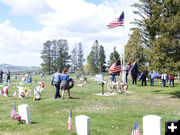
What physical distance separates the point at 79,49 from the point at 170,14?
8198cm

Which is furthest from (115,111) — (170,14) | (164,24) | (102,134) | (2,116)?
(170,14)

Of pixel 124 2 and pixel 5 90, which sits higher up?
pixel 124 2

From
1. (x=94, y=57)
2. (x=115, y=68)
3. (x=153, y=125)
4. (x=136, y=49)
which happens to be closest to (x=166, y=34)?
(x=115, y=68)

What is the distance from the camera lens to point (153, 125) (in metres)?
5.00

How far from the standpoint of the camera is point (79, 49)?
9556 centimetres

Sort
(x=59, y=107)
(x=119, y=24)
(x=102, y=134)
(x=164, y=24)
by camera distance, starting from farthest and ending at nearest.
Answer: (x=119, y=24), (x=164, y=24), (x=59, y=107), (x=102, y=134)

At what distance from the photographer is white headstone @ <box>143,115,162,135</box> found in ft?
Result: 16.2

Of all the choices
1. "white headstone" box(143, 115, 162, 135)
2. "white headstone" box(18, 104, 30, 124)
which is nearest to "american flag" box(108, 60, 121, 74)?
"white headstone" box(18, 104, 30, 124)

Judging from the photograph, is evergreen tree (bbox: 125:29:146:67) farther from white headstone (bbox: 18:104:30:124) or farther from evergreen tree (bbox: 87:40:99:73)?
evergreen tree (bbox: 87:40:99:73)

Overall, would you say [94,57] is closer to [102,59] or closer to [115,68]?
[102,59]

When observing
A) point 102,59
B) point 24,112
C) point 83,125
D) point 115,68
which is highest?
point 102,59

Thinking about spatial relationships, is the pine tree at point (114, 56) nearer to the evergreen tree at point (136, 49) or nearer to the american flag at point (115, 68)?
the evergreen tree at point (136, 49)

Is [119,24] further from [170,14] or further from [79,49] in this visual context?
[79,49]

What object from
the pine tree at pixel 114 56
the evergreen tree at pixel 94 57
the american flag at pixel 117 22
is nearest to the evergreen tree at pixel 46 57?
the evergreen tree at pixel 94 57
